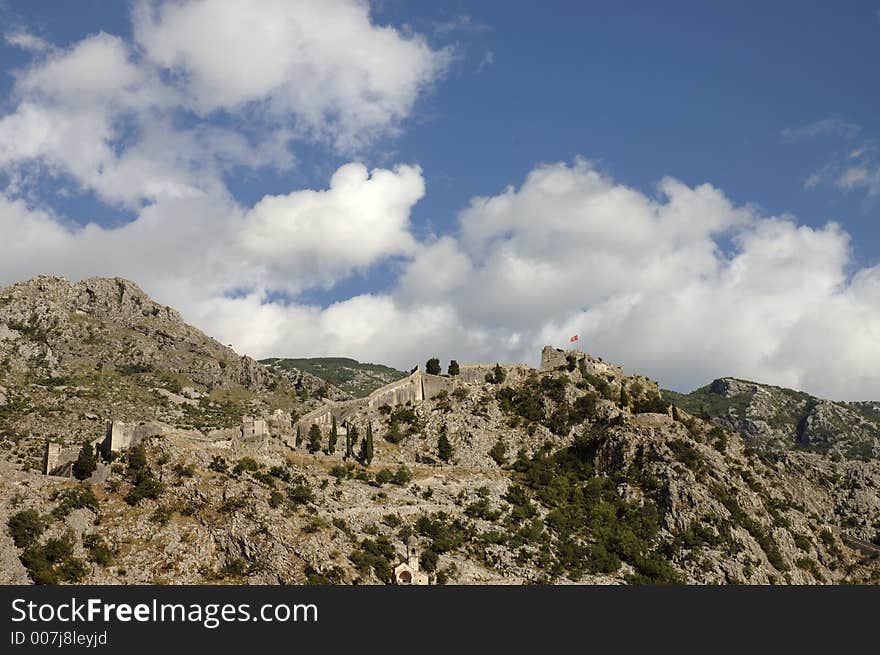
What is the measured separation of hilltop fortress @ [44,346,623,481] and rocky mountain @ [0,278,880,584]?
30 cm

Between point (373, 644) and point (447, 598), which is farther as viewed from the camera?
point (447, 598)

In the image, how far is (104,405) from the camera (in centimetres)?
16225

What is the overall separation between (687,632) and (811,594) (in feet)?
125

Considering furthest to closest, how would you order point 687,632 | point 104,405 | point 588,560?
point 104,405 < point 588,560 < point 687,632

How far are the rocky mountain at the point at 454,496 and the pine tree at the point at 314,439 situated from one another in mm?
233

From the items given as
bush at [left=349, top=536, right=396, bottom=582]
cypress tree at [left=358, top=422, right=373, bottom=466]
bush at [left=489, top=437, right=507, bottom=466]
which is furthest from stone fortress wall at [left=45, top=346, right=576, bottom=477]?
bush at [left=349, top=536, right=396, bottom=582]

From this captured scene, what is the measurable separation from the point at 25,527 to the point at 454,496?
41557mm

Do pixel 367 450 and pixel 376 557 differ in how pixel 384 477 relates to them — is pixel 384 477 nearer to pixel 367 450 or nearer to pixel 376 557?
pixel 367 450

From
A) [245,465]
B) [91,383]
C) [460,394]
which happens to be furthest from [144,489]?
[91,383]

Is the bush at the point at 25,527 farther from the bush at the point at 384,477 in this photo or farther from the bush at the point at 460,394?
the bush at the point at 460,394

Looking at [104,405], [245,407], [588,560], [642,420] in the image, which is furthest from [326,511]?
[245,407]

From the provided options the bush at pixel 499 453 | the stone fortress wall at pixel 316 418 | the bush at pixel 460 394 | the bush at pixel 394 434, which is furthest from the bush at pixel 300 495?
the bush at pixel 460 394

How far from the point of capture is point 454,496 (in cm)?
10125

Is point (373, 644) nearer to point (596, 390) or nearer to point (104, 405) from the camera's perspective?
point (596, 390)
